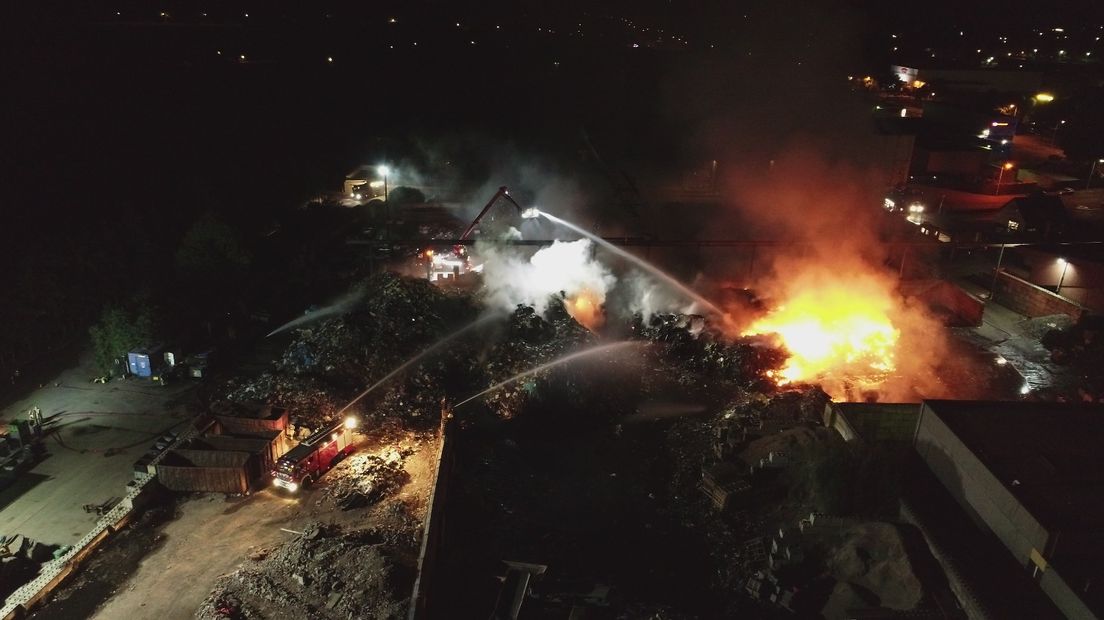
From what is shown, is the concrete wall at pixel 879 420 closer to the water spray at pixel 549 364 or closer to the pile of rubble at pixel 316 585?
the water spray at pixel 549 364

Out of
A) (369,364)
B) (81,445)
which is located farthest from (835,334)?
(81,445)

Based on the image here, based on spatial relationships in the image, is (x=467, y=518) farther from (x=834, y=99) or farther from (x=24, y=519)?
(x=834, y=99)

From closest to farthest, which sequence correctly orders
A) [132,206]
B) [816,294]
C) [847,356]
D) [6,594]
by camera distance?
1. [6,594]
2. [847,356]
3. [816,294]
4. [132,206]

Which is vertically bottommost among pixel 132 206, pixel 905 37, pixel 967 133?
pixel 132 206

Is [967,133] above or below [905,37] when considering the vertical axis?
below

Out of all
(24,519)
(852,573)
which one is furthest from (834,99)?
(24,519)

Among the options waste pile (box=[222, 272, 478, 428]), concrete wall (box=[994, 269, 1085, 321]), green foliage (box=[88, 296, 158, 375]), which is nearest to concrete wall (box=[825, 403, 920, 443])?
waste pile (box=[222, 272, 478, 428])
